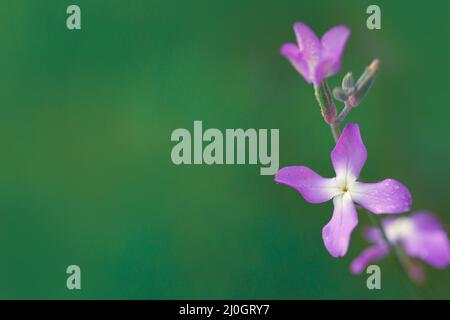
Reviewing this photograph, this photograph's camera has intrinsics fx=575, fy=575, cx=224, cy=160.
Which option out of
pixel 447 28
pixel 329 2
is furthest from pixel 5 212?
pixel 447 28

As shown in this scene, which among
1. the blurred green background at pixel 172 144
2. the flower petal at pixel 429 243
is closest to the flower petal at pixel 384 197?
the flower petal at pixel 429 243

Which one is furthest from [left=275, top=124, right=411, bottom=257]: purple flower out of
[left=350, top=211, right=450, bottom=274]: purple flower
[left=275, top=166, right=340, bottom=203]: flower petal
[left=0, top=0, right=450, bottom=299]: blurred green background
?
[left=0, top=0, right=450, bottom=299]: blurred green background

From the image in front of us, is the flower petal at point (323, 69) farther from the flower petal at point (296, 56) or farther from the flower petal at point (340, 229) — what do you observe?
the flower petal at point (340, 229)

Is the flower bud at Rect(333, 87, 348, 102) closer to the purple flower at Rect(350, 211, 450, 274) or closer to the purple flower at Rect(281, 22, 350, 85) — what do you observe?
the purple flower at Rect(281, 22, 350, 85)

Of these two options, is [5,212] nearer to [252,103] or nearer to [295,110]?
[252,103]
